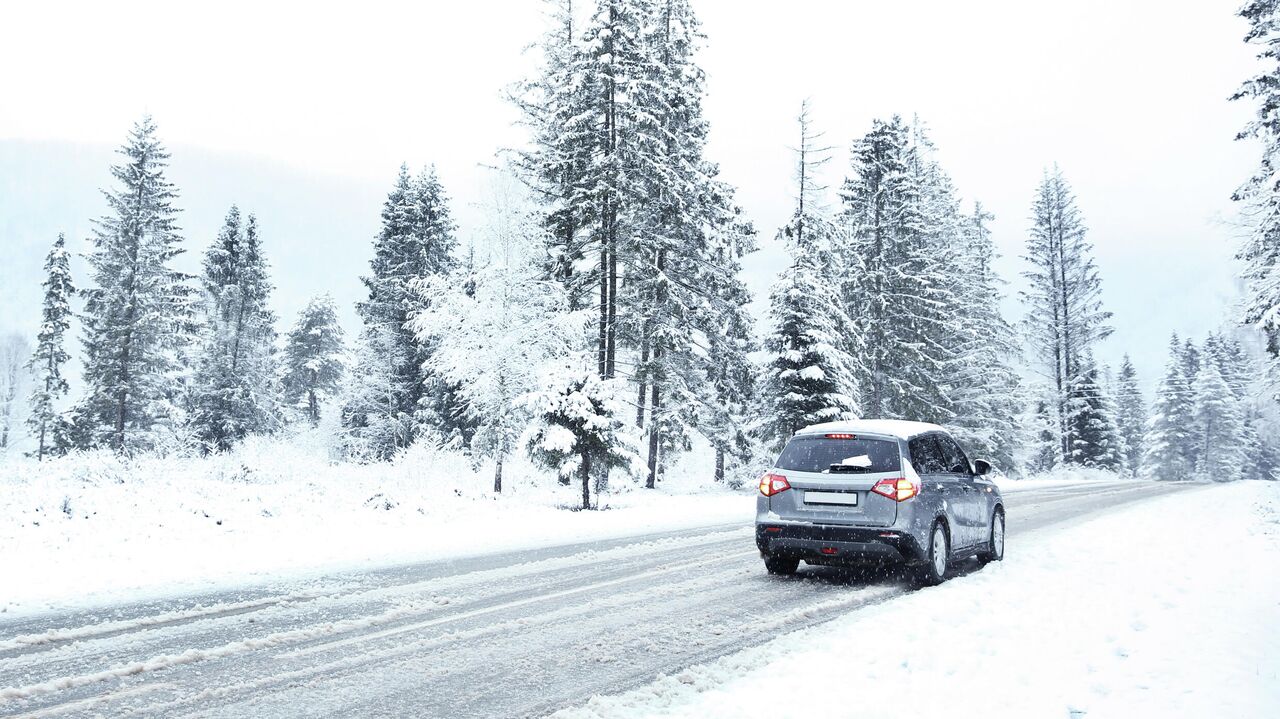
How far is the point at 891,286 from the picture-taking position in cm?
3403

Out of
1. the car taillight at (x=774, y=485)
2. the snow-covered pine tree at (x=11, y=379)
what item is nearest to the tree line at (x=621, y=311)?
the car taillight at (x=774, y=485)

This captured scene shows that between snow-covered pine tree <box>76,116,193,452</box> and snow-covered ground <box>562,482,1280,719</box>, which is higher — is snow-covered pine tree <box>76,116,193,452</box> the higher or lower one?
the higher one

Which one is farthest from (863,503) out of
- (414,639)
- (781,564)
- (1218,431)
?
(1218,431)

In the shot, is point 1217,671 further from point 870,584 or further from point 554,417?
point 554,417

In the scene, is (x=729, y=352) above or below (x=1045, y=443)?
above

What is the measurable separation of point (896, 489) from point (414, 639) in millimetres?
5459

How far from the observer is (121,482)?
1472cm

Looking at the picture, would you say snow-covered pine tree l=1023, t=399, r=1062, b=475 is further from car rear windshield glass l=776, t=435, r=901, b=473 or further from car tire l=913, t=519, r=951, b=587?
car rear windshield glass l=776, t=435, r=901, b=473

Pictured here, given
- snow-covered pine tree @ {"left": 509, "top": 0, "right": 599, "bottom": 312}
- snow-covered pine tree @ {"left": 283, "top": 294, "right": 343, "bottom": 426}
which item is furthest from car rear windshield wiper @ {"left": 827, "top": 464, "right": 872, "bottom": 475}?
snow-covered pine tree @ {"left": 283, "top": 294, "right": 343, "bottom": 426}

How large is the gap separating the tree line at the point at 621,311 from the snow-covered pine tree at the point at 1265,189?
0.61 ft

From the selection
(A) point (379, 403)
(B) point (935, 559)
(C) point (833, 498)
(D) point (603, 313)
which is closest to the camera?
(C) point (833, 498)

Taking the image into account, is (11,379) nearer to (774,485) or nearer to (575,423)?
(575,423)

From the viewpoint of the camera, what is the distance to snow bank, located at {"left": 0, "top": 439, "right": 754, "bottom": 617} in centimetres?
881

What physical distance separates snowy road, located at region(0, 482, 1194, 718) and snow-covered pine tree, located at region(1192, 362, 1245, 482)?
69435 mm
